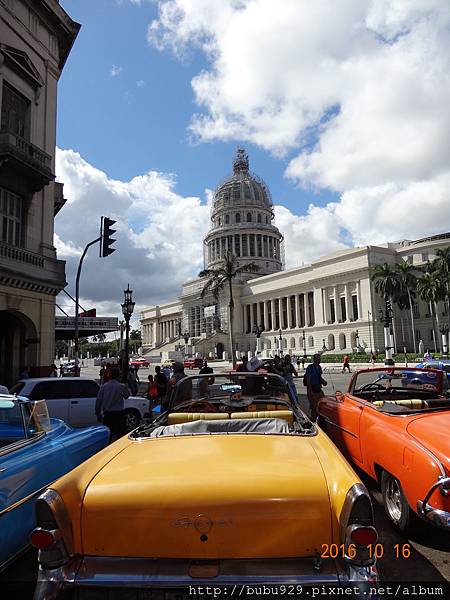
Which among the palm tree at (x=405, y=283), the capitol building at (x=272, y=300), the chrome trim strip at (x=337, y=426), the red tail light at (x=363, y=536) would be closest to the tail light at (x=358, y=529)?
the red tail light at (x=363, y=536)

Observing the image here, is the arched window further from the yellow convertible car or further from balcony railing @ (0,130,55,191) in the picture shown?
the yellow convertible car

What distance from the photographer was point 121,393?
7566mm

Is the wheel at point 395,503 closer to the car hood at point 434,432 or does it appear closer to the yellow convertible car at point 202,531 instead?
the car hood at point 434,432

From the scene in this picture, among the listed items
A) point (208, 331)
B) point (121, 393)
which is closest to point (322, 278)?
point (208, 331)

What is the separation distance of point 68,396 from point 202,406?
21.7ft

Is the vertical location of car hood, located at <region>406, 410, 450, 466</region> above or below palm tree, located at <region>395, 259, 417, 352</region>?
below

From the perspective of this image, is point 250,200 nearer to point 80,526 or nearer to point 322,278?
point 322,278

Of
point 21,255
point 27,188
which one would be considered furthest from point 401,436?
point 27,188

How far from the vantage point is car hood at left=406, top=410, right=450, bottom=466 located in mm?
3807

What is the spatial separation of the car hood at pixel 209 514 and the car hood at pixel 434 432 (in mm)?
1774

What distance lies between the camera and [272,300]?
83.1 m

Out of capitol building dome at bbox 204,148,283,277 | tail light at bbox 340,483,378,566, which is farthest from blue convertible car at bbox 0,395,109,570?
capitol building dome at bbox 204,148,283,277

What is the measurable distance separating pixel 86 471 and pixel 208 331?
85100 millimetres

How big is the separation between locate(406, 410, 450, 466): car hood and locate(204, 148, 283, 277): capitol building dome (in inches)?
3554
